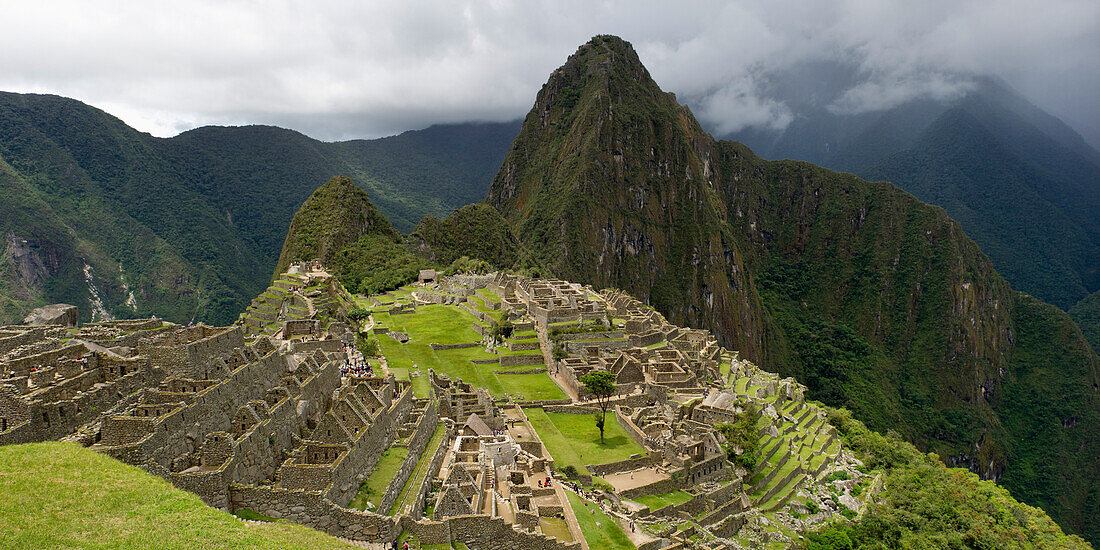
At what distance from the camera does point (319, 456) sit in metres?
18.3

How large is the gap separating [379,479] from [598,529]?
8.81 meters

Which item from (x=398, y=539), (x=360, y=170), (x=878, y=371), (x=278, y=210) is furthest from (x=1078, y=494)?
(x=360, y=170)

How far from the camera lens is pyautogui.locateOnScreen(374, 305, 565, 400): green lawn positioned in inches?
1501

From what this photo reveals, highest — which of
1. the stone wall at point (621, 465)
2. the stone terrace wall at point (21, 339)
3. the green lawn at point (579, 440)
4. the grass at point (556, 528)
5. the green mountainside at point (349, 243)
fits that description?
the green mountainside at point (349, 243)

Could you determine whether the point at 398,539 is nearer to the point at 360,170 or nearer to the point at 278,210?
the point at 278,210

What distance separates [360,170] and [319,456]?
185 m

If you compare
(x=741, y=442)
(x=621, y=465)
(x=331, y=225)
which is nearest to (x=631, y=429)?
(x=621, y=465)

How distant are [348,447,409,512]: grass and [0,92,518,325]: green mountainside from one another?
206 feet

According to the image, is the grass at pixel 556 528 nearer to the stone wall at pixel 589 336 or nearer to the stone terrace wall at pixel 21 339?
the stone terrace wall at pixel 21 339

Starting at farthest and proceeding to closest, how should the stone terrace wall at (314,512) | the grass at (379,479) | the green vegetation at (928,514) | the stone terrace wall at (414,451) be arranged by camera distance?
the green vegetation at (928,514)
the stone terrace wall at (414,451)
the grass at (379,479)
the stone terrace wall at (314,512)

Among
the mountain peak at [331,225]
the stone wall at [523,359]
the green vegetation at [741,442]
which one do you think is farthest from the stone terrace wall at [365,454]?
the mountain peak at [331,225]

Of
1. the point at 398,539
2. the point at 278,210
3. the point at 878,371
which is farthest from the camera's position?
the point at 878,371

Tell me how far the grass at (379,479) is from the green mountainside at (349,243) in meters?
55.0

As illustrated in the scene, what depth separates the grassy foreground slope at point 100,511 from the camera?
1209 centimetres
